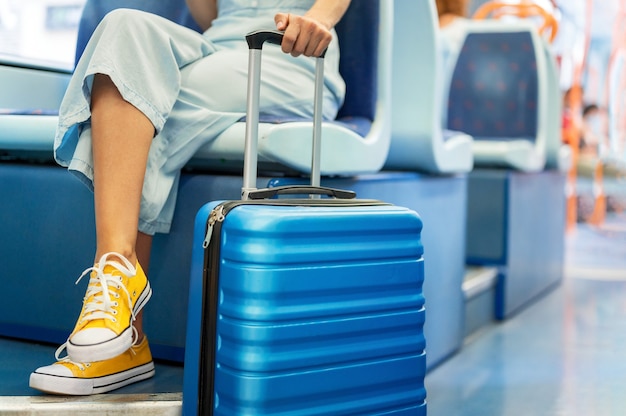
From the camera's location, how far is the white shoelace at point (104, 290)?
1.26 metres

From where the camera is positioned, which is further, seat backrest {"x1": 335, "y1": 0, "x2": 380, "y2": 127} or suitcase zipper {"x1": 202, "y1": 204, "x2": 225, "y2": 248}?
seat backrest {"x1": 335, "y1": 0, "x2": 380, "y2": 127}

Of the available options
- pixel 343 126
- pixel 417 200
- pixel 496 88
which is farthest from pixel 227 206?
pixel 496 88

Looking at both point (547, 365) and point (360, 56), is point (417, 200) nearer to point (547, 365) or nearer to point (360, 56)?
point (360, 56)

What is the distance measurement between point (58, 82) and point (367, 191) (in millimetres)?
1121

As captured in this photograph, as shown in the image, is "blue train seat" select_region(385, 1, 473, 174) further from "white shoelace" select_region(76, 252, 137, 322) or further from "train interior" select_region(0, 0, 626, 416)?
"white shoelace" select_region(76, 252, 137, 322)

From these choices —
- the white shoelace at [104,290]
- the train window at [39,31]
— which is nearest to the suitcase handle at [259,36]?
the white shoelace at [104,290]

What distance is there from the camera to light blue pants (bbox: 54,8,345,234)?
4.50ft

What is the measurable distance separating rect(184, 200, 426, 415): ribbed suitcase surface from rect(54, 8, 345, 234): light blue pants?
261 millimetres

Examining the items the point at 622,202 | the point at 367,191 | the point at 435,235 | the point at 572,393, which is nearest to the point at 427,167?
the point at 435,235

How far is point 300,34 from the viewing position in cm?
131

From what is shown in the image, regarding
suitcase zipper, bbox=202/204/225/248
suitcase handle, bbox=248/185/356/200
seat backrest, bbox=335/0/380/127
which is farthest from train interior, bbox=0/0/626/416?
suitcase zipper, bbox=202/204/225/248

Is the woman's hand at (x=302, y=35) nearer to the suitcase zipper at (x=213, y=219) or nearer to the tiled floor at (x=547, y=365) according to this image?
the suitcase zipper at (x=213, y=219)

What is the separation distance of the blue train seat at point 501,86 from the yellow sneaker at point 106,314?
2347 mm

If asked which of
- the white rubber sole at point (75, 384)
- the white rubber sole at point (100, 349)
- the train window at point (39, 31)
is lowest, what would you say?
the white rubber sole at point (75, 384)
